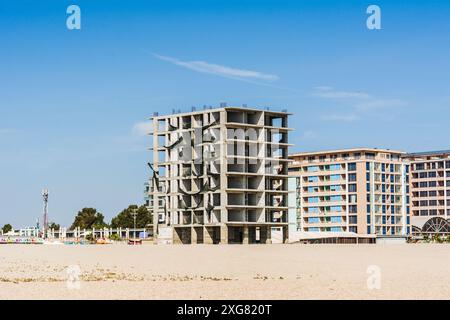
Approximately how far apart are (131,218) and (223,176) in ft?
241

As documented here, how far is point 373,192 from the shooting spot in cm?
17288

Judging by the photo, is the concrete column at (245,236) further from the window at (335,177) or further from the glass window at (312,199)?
the glass window at (312,199)

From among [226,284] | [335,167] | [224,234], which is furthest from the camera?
[335,167]

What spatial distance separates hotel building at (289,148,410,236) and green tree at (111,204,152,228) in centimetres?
3621

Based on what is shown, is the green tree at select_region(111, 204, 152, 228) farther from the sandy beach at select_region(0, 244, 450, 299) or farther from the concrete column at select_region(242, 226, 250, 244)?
the sandy beach at select_region(0, 244, 450, 299)

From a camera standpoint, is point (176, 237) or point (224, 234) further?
point (176, 237)

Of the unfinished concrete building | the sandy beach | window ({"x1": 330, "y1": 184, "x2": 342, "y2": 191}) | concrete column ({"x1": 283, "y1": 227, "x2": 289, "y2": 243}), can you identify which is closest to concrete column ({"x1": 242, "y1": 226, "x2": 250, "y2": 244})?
the unfinished concrete building

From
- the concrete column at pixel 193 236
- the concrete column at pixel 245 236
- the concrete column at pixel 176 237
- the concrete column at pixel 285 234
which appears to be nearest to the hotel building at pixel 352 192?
the concrete column at pixel 285 234

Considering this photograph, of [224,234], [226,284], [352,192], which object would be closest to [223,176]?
[224,234]

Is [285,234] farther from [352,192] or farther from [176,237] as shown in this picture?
[352,192]

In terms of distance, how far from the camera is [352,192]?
573ft

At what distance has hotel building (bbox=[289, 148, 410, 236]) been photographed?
17275cm
